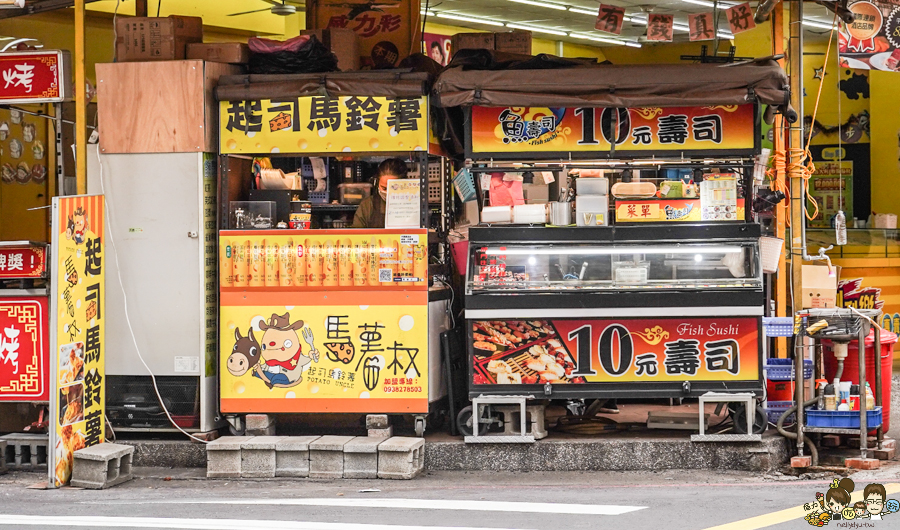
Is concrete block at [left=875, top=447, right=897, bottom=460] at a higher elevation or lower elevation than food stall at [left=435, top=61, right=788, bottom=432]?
lower

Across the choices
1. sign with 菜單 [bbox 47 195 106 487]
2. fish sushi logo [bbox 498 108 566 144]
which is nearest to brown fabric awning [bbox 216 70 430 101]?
fish sushi logo [bbox 498 108 566 144]

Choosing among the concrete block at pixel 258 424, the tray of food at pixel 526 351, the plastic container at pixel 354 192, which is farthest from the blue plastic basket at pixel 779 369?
the concrete block at pixel 258 424

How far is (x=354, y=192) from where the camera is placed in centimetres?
979

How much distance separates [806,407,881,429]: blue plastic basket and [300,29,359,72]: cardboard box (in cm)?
539

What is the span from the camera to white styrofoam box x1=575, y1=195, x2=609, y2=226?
8.52m

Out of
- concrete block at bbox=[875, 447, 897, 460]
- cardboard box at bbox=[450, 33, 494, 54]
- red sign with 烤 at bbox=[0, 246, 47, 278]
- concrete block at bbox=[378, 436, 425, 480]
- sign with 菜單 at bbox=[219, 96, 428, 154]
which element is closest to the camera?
concrete block at bbox=[378, 436, 425, 480]

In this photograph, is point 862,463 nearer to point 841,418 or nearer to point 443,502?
point 841,418

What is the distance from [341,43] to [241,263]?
2.51m

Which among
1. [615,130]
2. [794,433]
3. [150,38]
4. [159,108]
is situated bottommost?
[794,433]

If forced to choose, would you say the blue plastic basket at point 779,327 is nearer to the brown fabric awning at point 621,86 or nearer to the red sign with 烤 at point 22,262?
the brown fabric awning at point 621,86

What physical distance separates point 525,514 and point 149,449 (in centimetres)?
388

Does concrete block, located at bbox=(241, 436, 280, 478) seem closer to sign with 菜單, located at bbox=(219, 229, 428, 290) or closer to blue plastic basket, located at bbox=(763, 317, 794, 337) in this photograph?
sign with 菜單, located at bbox=(219, 229, 428, 290)

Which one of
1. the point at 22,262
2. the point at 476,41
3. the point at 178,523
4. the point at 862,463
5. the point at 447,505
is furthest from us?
the point at 476,41

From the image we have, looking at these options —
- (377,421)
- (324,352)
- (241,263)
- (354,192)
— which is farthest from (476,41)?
(377,421)
